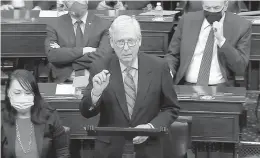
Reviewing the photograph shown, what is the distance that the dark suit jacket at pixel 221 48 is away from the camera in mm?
4426

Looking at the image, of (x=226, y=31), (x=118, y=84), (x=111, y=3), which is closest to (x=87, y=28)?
(x=226, y=31)

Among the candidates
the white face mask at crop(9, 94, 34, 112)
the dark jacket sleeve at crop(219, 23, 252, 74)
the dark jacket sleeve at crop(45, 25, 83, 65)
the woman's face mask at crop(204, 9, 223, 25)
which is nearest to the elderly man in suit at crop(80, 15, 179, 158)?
the white face mask at crop(9, 94, 34, 112)

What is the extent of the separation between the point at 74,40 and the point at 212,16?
1113 mm

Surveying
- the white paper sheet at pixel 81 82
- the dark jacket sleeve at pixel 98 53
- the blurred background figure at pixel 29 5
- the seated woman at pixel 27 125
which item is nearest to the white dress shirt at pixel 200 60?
the dark jacket sleeve at pixel 98 53

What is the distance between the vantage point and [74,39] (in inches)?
194

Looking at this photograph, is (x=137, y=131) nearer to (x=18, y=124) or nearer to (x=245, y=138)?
(x=18, y=124)

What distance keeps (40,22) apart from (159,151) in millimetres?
3091

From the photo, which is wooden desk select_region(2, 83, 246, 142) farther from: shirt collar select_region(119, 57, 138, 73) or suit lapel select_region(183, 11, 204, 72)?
shirt collar select_region(119, 57, 138, 73)

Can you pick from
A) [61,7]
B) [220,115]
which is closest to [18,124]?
[220,115]

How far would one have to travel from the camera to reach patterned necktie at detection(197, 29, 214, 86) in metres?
4.45

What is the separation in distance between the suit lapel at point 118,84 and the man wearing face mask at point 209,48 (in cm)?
150

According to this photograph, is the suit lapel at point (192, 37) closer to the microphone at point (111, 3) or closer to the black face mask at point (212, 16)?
the black face mask at point (212, 16)

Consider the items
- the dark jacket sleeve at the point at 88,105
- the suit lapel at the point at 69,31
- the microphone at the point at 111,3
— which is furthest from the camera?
the microphone at the point at 111,3

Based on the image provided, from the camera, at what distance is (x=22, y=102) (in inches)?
122
